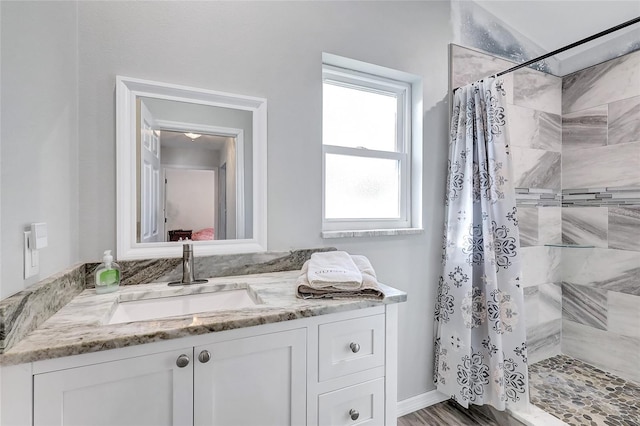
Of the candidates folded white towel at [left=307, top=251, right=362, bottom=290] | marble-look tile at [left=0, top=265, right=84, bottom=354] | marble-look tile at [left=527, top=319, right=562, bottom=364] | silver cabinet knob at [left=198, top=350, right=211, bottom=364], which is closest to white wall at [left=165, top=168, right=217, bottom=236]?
marble-look tile at [left=0, top=265, right=84, bottom=354]

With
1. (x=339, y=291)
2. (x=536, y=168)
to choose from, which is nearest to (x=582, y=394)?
(x=536, y=168)

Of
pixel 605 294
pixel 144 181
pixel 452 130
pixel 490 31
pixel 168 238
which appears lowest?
pixel 605 294

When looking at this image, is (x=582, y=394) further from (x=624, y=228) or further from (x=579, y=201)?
(x=579, y=201)

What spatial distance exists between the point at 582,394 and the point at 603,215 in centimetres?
122

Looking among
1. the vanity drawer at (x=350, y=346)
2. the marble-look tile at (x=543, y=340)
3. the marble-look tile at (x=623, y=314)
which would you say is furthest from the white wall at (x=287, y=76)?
the marble-look tile at (x=623, y=314)

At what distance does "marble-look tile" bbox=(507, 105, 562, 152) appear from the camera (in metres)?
2.28

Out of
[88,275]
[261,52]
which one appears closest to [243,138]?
[261,52]

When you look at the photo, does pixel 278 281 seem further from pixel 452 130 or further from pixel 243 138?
pixel 452 130

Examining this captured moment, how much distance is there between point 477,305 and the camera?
178 cm

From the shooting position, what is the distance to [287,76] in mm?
1567

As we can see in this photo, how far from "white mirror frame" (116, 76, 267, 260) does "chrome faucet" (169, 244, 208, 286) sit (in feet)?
0.27

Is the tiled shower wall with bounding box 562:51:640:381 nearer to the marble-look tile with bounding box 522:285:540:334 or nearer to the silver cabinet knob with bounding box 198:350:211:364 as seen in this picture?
the marble-look tile with bounding box 522:285:540:334

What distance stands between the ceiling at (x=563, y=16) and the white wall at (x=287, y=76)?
50cm

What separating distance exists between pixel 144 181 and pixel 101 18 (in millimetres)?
656
